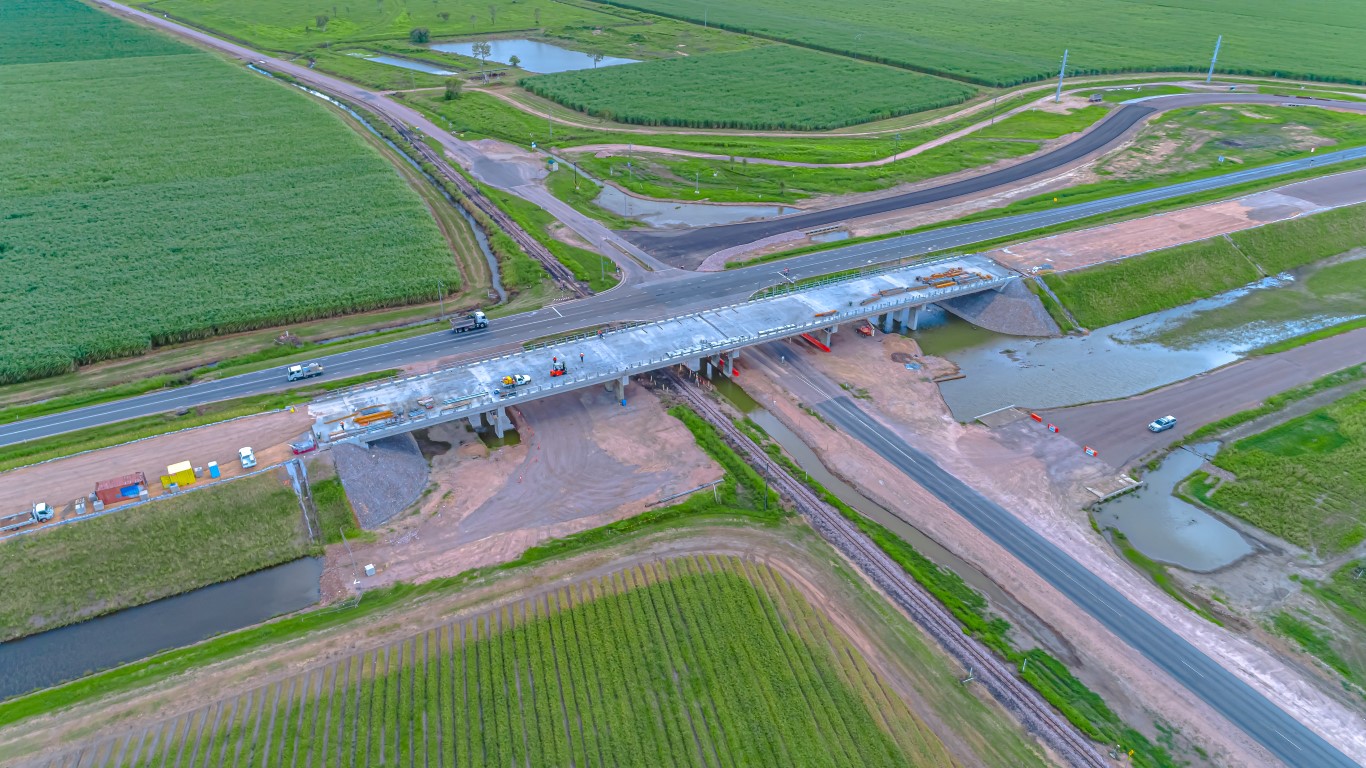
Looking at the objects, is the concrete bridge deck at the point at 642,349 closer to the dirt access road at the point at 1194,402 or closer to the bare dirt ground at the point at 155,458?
the bare dirt ground at the point at 155,458

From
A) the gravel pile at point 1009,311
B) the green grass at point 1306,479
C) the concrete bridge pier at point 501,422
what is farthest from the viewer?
the gravel pile at point 1009,311

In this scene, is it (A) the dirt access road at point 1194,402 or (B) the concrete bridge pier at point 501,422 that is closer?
(B) the concrete bridge pier at point 501,422

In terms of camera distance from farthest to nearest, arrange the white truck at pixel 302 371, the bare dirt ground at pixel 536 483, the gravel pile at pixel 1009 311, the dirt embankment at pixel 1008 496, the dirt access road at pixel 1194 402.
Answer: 1. the gravel pile at pixel 1009 311
2. the white truck at pixel 302 371
3. the dirt access road at pixel 1194 402
4. the bare dirt ground at pixel 536 483
5. the dirt embankment at pixel 1008 496

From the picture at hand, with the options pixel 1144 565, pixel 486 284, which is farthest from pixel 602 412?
pixel 1144 565

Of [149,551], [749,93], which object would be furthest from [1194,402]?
[749,93]

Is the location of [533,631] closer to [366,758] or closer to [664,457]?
[366,758]

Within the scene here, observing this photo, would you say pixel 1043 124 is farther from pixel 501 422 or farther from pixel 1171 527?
pixel 501 422

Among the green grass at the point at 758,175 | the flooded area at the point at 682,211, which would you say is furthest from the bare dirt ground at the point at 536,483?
the green grass at the point at 758,175
